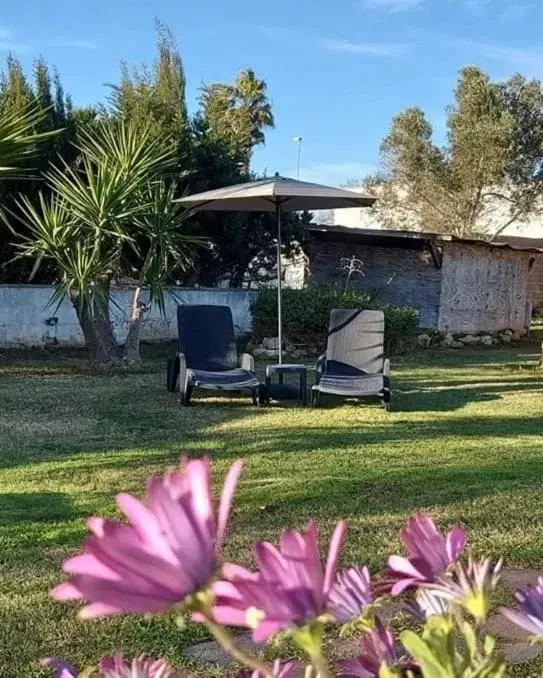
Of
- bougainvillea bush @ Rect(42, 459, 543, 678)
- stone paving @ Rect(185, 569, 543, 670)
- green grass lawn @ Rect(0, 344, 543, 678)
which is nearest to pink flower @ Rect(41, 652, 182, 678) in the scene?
bougainvillea bush @ Rect(42, 459, 543, 678)

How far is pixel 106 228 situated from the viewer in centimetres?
1079

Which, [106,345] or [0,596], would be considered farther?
[106,345]

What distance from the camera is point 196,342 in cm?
973

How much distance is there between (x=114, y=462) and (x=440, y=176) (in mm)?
22252

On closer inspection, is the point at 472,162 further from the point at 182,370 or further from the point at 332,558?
the point at 332,558

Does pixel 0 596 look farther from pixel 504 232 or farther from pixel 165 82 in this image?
pixel 504 232

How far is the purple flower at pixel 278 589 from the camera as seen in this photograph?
71 cm

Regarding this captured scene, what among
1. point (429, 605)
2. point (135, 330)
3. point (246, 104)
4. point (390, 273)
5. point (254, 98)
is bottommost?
point (135, 330)

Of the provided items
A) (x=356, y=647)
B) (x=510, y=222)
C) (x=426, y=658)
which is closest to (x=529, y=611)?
(x=426, y=658)

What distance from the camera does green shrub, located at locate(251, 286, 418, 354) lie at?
1441cm

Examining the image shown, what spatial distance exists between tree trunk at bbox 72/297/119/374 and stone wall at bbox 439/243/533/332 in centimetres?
894

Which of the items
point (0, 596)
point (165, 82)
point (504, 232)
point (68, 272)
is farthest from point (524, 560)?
point (504, 232)

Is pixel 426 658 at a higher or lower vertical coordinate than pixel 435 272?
lower

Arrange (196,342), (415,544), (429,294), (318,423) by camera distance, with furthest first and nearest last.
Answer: (429,294) < (196,342) < (318,423) < (415,544)
